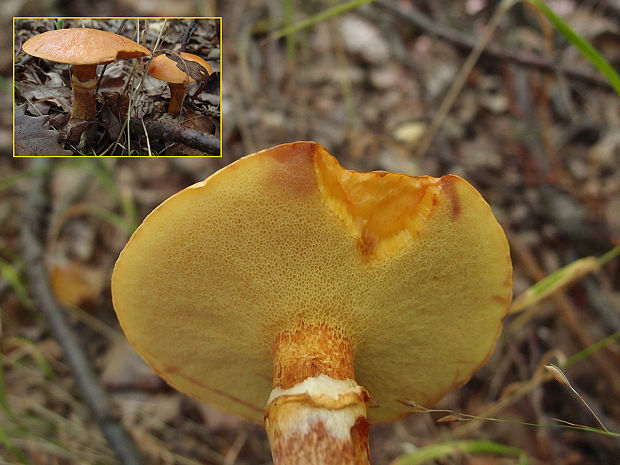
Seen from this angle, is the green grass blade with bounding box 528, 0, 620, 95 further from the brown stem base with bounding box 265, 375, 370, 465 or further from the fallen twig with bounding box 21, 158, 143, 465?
the fallen twig with bounding box 21, 158, 143, 465

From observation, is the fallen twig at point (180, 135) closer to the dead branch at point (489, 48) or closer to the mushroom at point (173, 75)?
the mushroom at point (173, 75)

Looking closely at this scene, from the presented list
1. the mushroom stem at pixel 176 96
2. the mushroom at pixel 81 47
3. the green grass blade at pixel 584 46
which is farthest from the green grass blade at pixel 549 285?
the mushroom at pixel 81 47

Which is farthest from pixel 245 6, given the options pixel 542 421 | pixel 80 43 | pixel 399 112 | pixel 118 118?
pixel 542 421

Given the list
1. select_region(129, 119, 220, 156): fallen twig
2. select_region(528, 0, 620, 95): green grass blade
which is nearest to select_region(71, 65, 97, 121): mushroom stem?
select_region(129, 119, 220, 156): fallen twig

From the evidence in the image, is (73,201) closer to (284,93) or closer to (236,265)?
(284,93)

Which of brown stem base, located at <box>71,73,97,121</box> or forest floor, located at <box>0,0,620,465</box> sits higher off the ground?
brown stem base, located at <box>71,73,97,121</box>
